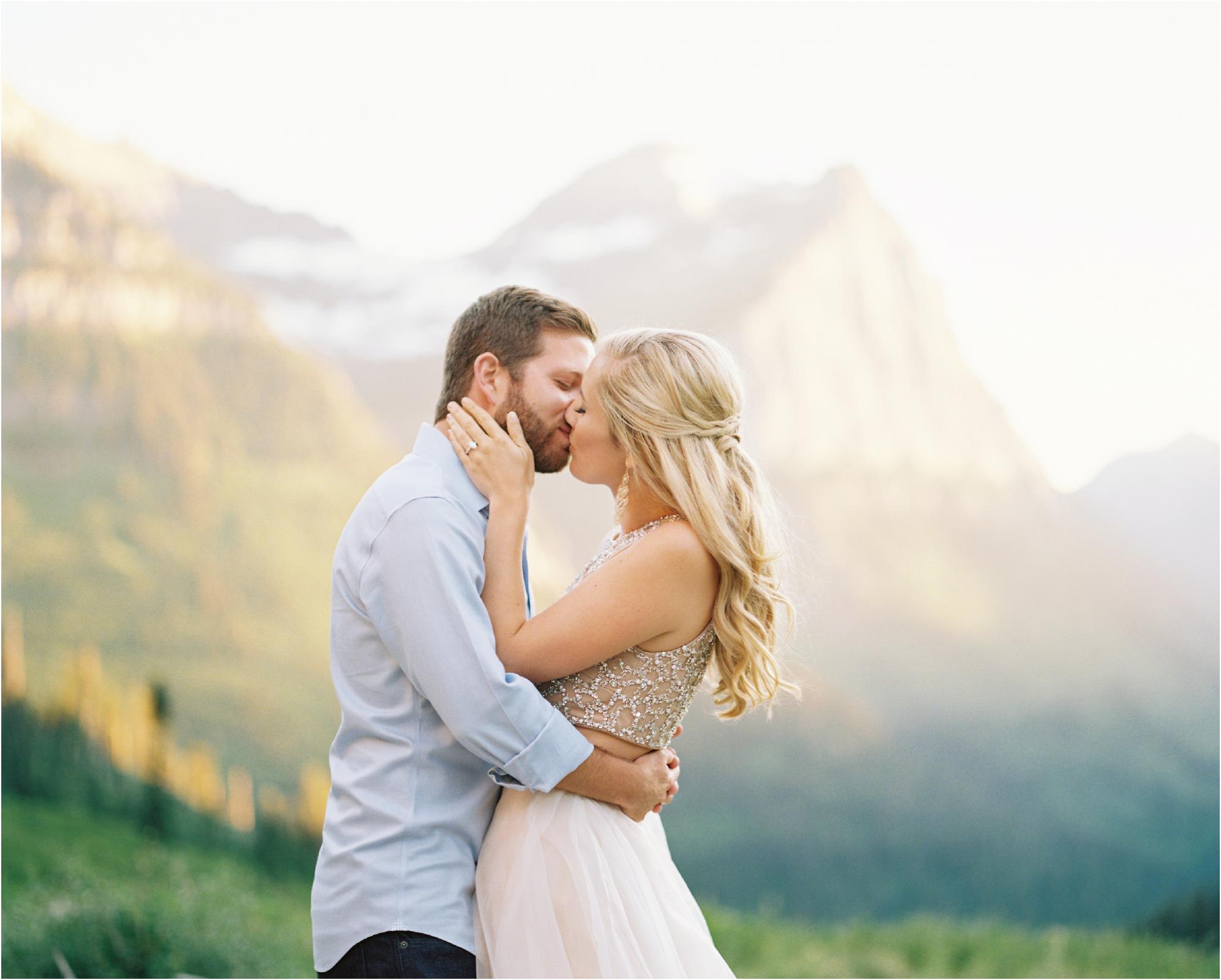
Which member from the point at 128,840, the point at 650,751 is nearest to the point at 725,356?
the point at 650,751

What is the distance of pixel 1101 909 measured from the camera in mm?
6926

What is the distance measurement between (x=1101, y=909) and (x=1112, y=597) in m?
2.06

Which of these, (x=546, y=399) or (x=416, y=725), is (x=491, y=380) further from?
(x=416, y=725)

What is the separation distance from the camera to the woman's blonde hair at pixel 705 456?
6.51 feet

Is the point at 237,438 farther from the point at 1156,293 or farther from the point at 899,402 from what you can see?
the point at 1156,293

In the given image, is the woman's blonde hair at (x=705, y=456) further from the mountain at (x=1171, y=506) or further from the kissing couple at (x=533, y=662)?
the mountain at (x=1171, y=506)

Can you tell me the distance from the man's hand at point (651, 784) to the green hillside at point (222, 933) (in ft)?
15.0

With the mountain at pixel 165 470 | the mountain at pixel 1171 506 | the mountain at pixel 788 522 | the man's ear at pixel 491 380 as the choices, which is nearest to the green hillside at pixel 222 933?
the mountain at pixel 788 522

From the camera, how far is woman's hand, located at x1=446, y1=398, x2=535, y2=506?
1.97 m

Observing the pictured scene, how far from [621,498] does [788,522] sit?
5093 millimetres

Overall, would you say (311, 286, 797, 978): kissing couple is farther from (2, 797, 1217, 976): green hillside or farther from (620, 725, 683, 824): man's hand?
(2, 797, 1217, 976): green hillside

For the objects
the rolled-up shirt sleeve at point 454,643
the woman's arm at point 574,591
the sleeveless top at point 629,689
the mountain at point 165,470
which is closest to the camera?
the rolled-up shirt sleeve at point 454,643

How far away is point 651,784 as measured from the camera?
204 cm

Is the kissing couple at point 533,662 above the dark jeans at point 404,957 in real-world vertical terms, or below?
above
